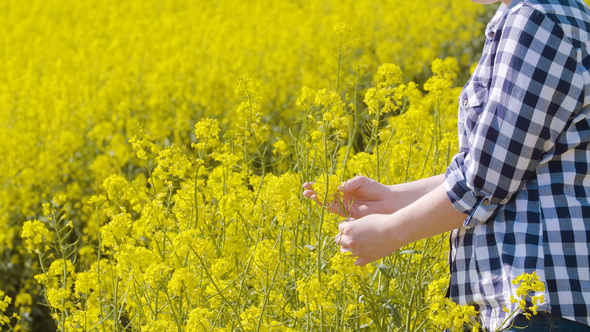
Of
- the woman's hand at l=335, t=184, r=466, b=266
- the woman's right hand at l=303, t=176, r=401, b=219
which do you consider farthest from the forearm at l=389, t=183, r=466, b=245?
the woman's right hand at l=303, t=176, r=401, b=219

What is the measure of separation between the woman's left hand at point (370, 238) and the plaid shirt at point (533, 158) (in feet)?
0.51

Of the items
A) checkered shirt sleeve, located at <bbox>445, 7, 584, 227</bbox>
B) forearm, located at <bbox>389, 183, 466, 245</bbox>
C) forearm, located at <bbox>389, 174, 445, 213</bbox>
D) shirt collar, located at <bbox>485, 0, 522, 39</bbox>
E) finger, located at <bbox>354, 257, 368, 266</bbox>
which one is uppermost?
shirt collar, located at <bbox>485, 0, 522, 39</bbox>

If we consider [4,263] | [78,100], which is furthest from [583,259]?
[78,100]

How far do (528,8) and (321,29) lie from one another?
5391 mm

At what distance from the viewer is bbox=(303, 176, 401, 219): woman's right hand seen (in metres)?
1.83

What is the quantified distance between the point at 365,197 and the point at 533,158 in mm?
558

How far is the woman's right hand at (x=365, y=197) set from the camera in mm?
1833

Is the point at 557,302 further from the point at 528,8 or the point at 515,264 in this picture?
the point at 528,8

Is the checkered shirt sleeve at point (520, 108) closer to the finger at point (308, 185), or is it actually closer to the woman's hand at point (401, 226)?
the woman's hand at point (401, 226)

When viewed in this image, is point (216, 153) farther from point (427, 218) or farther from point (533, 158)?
point (533, 158)

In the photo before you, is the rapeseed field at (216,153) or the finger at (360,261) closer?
the finger at (360,261)

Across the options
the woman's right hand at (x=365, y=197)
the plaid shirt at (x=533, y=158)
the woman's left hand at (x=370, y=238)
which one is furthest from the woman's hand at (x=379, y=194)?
the plaid shirt at (x=533, y=158)

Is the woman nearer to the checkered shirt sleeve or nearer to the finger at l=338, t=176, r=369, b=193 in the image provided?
the checkered shirt sleeve

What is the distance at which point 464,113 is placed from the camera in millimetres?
1591
